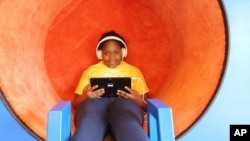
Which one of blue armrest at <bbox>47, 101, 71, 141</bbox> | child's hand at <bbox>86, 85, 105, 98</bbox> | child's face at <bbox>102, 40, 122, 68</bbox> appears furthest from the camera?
child's face at <bbox>102, 40, 122, 68</bbox>

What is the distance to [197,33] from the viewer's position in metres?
1.48

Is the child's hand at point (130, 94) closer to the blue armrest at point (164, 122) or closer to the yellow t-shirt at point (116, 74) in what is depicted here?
the yellow t-shirt at point (116, 74)

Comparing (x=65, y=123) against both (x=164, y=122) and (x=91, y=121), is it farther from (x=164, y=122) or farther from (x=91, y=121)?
(x=164, y=122)

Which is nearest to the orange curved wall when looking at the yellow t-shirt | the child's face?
the yellow t-shirt

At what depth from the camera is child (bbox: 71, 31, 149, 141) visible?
1.15m

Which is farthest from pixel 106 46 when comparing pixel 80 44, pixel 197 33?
pixel 197 33

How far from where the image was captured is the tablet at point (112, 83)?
1.53 m

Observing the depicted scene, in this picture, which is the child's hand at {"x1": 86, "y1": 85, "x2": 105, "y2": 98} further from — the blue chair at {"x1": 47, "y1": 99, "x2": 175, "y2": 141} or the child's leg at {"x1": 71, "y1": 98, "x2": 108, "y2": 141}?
the blue chair at {"x1": 47, "y1": 99, "x2": 175, "y2": 141}

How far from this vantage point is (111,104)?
1.42 meters

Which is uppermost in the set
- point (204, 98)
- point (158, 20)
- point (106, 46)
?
point (158, 20)

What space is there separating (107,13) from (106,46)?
311 mm

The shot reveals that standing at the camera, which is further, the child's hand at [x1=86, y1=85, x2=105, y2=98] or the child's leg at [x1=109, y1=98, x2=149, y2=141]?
the child's hand at [x1=86, y1=85, x2=105, y2=98]

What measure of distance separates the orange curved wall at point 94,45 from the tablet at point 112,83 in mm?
199

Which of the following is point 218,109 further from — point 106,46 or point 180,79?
point 106,46
